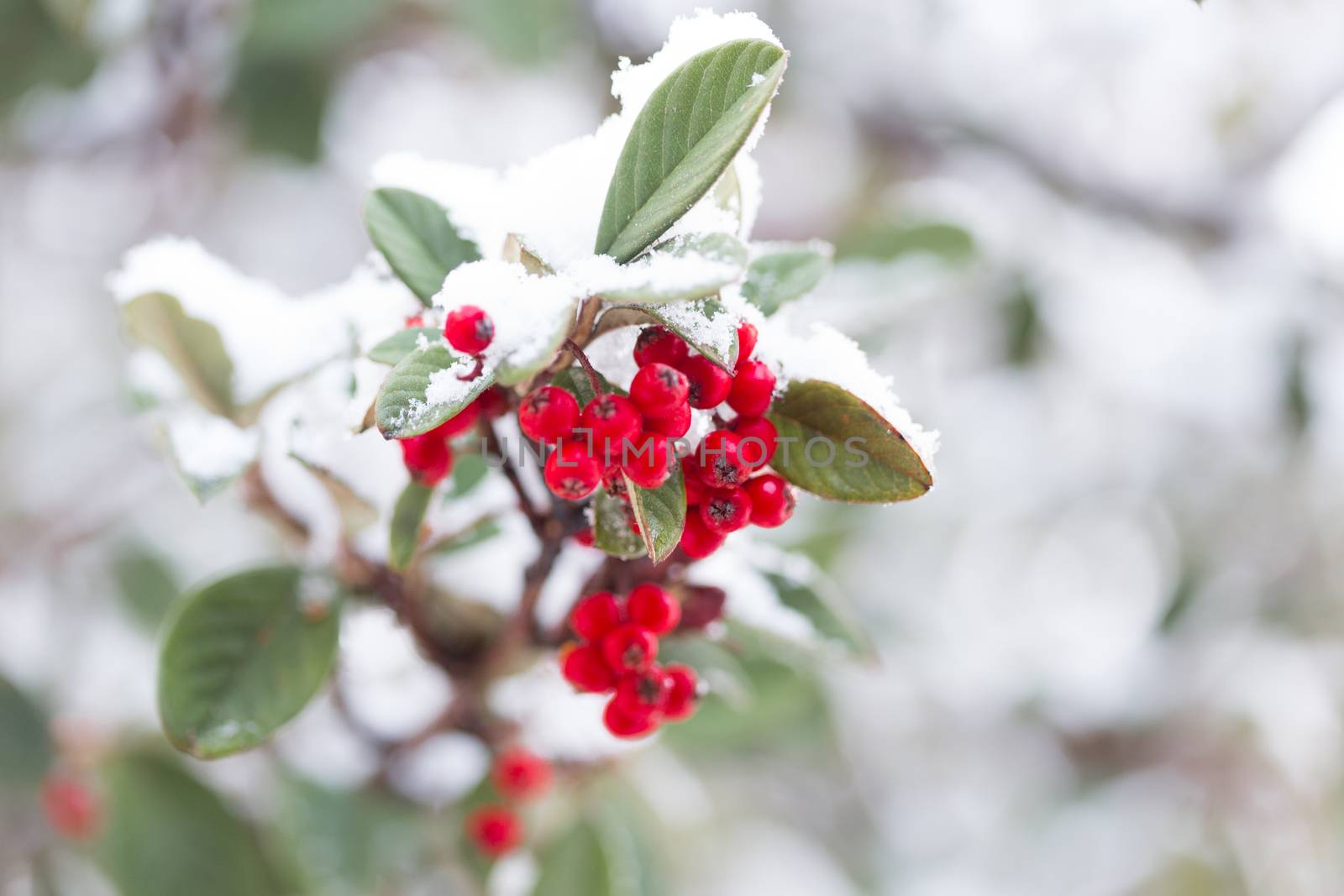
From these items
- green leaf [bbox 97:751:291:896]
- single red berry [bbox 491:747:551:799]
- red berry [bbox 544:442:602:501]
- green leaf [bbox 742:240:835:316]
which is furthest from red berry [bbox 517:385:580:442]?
green leaf [bbox 97:751:291:896]

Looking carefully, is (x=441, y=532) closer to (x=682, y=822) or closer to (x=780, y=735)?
(x=780, y=735)

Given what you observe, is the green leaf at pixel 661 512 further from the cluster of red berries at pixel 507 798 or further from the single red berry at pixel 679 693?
the cluster of red berries at pixel 507 798

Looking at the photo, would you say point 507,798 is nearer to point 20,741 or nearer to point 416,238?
point 416,238

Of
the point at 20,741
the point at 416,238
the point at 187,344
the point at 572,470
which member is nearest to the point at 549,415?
the point at 572,470

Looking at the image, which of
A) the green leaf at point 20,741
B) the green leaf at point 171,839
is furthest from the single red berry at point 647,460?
the green leaf at point 20,741

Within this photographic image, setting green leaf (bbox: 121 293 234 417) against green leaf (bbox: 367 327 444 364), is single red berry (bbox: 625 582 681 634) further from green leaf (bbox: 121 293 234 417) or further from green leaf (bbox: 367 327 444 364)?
green leaf (bbox: 121 293 234 417)
